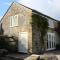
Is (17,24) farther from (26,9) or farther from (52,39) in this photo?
(52,39)

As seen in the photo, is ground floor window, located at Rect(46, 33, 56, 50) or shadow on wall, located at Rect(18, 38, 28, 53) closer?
shadow on wall, located at Rect(18, 38, 28, 53)

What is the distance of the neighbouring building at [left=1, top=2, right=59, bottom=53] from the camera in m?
20.1

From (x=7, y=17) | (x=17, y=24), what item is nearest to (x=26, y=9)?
(x=17, y=24)

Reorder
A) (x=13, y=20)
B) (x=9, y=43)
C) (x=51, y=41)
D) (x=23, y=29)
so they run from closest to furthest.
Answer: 1. (x=23, y=29)
2. (x=9, y=43)
3. (x=13, y=20)
4. (x=51, y=41)

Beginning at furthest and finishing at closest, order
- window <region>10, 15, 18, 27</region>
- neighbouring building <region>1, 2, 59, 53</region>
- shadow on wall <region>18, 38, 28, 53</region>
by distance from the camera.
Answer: window <region>10, 15, 18, 27</region>, shadow on wall <region>18, 38, 28, 53</region>, neighbouring building <region>1, 2, 59, 53</region>

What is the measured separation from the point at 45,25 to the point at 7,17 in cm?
623

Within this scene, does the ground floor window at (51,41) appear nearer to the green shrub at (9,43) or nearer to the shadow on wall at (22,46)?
the shadow on wall at (22,46)

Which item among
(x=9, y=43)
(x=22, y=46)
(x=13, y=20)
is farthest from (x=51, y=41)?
(x=13, y=20)

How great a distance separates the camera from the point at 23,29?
21.0 meters

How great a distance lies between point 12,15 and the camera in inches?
914

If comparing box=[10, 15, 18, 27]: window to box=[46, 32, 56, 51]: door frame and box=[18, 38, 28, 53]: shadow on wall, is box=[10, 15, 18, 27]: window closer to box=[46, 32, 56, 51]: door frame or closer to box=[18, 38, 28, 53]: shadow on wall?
box=[18, 38, 28, 53]: shadow on wall

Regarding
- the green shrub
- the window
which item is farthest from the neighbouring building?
the green shrub

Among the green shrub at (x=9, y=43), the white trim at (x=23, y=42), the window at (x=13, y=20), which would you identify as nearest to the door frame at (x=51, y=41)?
the white trim at (x=23, y=42)

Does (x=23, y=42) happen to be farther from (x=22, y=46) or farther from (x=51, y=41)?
(x=51, y=41)
